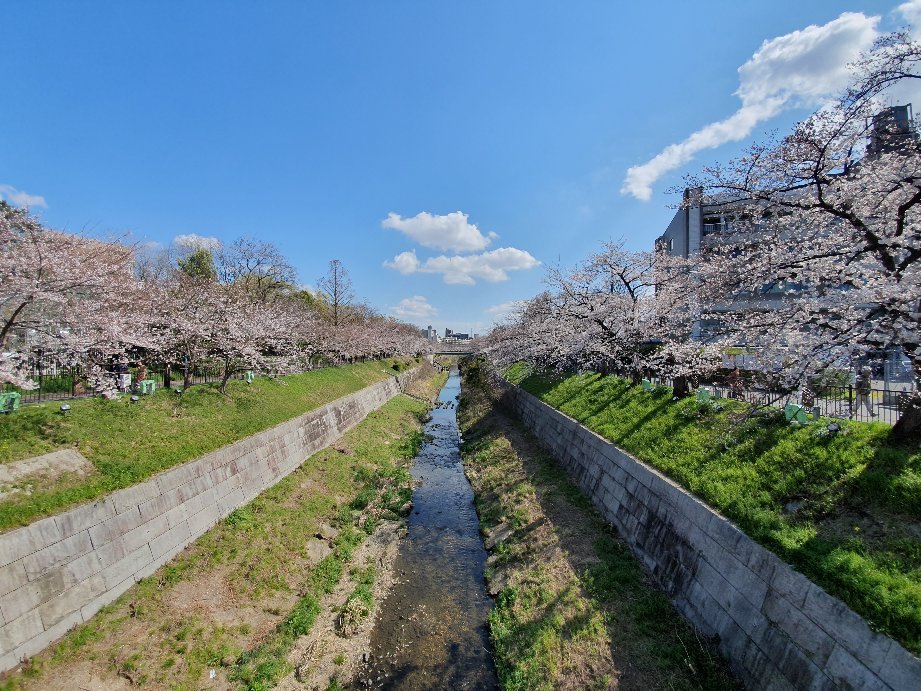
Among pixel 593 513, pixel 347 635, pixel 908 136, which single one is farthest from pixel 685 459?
pixel 347 635

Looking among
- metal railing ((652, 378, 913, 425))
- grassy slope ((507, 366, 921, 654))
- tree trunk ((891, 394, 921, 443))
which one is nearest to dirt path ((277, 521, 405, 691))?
grassy slope ((507, 366, 921, 654))

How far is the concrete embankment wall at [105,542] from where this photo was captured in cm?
654

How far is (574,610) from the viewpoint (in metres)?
8.55

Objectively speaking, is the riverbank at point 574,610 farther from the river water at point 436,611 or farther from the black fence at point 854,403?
the black fence at point 854,403

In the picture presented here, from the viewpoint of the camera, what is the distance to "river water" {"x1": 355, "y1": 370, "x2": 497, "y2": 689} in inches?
313

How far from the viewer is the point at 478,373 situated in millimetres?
52281

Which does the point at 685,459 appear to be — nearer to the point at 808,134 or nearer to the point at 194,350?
the point at 808,134

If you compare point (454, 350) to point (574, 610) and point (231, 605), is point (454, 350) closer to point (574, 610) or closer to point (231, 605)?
point (231, 605)

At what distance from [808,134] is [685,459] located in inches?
277

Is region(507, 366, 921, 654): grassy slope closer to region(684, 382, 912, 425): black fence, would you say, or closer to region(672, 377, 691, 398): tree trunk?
region(684, 382, 912, 425): black fence

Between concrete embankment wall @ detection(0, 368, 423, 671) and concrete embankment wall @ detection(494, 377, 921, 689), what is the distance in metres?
10.8

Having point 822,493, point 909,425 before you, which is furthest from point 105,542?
point 909,425

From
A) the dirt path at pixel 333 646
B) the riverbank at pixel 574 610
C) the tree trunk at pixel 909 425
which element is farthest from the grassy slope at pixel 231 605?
the tree trunk at pixel 909 425

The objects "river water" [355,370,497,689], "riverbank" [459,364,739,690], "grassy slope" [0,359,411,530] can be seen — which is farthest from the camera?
"grassy slope" [0,359,411,530]
